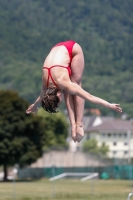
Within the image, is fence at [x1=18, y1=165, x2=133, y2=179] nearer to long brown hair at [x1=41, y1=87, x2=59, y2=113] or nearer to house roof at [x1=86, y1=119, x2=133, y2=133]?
→ long brown hair at [x1=41, y1=87, x2=59, y2=113]

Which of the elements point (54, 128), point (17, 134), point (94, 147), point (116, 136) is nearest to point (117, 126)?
point (116, 136)

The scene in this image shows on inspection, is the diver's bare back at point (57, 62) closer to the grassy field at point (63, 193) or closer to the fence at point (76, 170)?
the grassy field at point (63, 193)

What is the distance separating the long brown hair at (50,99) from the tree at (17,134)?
63740 millimetres

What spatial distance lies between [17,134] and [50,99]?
66465 millimetres

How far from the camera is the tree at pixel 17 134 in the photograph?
7594cm

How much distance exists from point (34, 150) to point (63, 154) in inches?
574

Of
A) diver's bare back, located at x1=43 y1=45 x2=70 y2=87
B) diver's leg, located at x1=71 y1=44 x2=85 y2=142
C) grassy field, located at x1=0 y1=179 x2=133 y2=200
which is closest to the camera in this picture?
diver's bare back, located at x1=43 y1=45 x2=70 y2=87

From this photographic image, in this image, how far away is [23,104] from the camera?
255 ft

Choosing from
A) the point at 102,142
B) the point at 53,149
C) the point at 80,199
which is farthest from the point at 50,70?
the point at 102,142

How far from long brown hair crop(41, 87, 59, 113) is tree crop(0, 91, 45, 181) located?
63.7 meters

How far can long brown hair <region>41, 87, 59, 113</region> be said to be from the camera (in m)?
11.5

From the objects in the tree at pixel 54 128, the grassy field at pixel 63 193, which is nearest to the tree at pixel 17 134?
the grassy field at pixel 63 193

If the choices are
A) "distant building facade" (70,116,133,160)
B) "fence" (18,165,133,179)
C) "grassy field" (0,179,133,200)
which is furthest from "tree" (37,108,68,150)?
"grassy field" (0,179,133,200)

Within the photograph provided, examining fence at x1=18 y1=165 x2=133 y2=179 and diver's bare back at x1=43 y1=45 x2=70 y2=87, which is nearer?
diver's bare back at x1=43 y1=45 x2=70 y2=87
